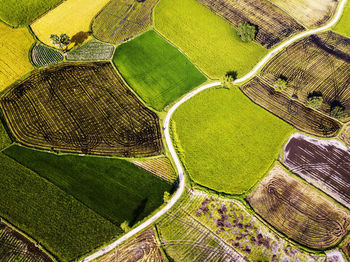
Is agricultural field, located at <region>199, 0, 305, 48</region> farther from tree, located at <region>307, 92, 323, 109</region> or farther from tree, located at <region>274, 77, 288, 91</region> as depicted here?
tree, located at <region>307, 92, 323, 109</region>

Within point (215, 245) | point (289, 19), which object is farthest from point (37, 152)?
Result: point (289, 19)

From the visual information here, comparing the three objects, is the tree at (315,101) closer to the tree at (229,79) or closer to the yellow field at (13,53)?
the tree at (229,79)

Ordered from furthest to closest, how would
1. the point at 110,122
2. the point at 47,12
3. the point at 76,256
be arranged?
the point at 47,12
the point at 110,122
the point at 76,256

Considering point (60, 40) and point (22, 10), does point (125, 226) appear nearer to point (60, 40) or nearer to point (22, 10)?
point (60, 40)

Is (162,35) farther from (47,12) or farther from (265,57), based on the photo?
(47,12)

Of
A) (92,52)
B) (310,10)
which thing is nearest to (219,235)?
(92,52)

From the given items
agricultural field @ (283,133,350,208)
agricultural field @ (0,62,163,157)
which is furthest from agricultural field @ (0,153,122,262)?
agricultural field @ (283,133,350,208)
